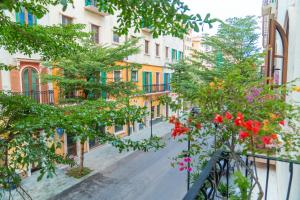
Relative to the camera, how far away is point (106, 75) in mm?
15117

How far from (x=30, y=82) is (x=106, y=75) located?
5196 mm

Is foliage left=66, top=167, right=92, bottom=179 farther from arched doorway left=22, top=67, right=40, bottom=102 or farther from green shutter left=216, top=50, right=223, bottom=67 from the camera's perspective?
green shutter left=216, top=50, right=223, bottom=67

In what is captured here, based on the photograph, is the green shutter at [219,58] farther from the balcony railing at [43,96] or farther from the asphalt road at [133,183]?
the balcony railing at [43,96]

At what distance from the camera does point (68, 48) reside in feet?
12.1

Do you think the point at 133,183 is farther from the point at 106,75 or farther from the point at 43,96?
the point at 106,75

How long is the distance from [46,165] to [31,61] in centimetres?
984

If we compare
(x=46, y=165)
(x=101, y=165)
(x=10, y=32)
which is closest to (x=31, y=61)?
(x=101, y=165)

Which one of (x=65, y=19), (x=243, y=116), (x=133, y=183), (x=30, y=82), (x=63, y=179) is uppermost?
(x=65, y=19)

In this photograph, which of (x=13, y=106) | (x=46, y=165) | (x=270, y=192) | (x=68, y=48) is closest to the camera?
(x=46, y=165)

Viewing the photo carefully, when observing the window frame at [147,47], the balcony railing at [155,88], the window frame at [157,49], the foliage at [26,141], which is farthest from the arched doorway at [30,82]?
the window frame at [157,49]

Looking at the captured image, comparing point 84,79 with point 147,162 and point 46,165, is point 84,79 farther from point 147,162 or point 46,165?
point 46,165

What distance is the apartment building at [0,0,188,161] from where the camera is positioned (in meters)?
9.90

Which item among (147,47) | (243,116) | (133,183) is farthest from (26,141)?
(147,47)

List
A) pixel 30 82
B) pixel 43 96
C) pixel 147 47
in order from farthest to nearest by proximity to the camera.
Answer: pixel 147 47, pixel 43 96, pixel 30 82
